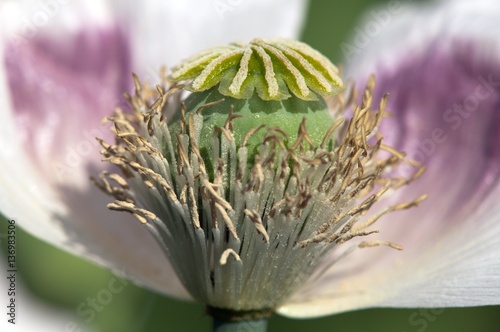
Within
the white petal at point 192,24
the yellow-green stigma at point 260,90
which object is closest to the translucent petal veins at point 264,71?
the yellow-green stigma at point 260,90

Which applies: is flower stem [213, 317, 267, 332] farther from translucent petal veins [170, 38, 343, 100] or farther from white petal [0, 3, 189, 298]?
translucent petal veins [170, 38, 343, 100]

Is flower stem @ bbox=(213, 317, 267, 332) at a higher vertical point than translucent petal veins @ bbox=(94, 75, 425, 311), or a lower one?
lower

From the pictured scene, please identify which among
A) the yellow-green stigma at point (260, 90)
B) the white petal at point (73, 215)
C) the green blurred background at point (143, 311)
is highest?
the yellow-green stigma at point (260, 90)

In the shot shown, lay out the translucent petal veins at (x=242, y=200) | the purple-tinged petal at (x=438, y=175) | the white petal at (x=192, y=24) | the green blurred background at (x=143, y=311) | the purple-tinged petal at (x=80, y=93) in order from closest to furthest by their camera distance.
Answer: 1. the translucent petal veins at (x=242, y=200)
2. the purple-tinged petal at (x=438, y=175)
3. the purple-tinged petal at (x=80, y=93)
4. the green blurred background at (x=143, y=311)
5. the white petal at (x=192, y=24)

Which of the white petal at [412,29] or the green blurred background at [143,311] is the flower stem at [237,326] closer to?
the green blurred background at [143,311]

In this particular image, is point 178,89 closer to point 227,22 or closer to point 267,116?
point 267,116

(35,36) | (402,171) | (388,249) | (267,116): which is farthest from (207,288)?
(35,36)

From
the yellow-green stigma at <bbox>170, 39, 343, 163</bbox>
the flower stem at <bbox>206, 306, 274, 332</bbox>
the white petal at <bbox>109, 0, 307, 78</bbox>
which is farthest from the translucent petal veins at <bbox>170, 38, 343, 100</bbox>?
the white petal at <bbox>109, 0, 307, 78</bbox>
